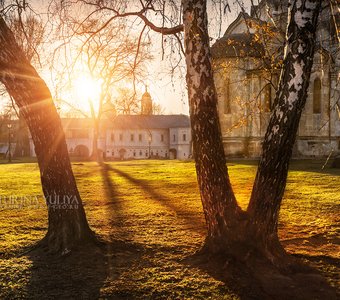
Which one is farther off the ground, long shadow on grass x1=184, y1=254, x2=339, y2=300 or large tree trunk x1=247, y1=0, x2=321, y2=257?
large tree trunk x1=247, y1=0, x2=321, y2=257

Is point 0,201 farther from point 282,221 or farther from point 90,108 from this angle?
point 90,108

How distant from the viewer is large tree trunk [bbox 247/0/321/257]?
3850mm

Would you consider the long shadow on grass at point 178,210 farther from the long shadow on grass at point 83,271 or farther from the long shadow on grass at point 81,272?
the long shadow on grass at point 81,272

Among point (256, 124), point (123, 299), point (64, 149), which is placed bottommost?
point (123, 299)

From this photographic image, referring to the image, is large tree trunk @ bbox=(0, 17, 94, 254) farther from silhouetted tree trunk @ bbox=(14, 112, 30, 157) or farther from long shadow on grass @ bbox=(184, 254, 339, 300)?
silhouetted tree trunk @ bbox=(14, 112, 30, 157)

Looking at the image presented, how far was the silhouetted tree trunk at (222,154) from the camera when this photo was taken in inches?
157

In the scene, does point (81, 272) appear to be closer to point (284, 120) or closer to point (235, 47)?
point (284, 120)

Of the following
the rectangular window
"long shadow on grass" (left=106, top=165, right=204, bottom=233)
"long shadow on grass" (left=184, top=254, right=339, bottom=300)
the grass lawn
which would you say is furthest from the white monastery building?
"long shadow on grass" (left=184, top=254, right=339, bottom=300)

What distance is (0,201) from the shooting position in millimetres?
9656

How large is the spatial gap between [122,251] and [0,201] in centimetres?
606

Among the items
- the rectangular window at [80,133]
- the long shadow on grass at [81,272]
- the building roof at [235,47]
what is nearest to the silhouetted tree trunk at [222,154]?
the building roof at [235,47]

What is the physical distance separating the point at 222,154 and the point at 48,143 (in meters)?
2.40

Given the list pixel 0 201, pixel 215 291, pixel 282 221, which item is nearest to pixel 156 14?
pixel 215 291

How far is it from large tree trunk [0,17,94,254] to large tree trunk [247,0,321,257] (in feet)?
8.33
